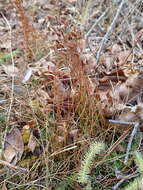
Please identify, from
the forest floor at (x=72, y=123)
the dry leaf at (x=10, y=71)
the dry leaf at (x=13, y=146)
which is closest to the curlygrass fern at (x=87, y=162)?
the forest floor at (x=72, y=123)

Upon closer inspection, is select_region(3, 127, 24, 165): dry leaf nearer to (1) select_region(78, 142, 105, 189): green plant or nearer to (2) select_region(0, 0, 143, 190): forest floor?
(2) select_region(0, 0, 143, 190): forest floor

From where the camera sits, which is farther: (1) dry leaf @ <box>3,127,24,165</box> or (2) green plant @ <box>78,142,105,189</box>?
(1) dry leaf @ <box>3,127,24,165</box>

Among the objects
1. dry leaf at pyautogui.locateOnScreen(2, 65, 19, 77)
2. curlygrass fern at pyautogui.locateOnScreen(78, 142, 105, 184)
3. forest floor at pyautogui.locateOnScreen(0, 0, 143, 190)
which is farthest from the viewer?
dry leaf at pyautogui.locateOnScreen(2, 65, 19, 77)

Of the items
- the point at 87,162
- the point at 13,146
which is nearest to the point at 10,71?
the point at 13,146

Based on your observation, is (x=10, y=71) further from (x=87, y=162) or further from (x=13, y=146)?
(x=87, y=162)

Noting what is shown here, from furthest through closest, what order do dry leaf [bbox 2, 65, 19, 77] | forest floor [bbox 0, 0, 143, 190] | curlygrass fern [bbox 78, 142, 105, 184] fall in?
dry leaf [bbox 2, 65, 19, 77] → forest floor [bbox 0, 0, 143, 190] → curlygrass fern [bbox 78, 142, 105, 184]

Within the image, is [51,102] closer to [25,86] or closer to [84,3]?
[25,86]

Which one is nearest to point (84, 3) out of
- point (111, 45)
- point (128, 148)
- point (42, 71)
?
point (111, 45)

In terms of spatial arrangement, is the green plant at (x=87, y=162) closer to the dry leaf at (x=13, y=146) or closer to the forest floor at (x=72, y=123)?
the forest floor at (x=72, y=123)

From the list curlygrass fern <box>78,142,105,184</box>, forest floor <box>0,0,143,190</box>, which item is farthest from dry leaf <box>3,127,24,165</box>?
curlygrass fern <box>78,142,105,184</box>

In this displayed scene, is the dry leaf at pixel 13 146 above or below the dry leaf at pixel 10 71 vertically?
below
